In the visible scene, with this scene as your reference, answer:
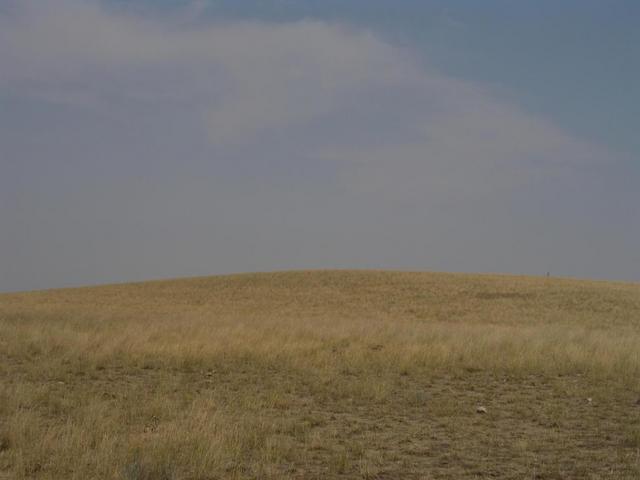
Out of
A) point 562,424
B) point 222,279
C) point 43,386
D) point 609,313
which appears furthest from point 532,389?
point 222,279

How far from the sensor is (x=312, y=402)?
10.7 m

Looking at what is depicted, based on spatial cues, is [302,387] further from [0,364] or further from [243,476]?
[0,364]

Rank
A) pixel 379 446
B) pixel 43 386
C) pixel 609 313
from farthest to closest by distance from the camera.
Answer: pixel 609 313 < pixel 43 386 < pixel 379 446

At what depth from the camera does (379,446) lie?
7.89 meters

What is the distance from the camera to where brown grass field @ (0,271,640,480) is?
6.95 meters

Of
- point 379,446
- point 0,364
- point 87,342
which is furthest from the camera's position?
point 87,342

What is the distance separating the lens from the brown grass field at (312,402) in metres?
6.95

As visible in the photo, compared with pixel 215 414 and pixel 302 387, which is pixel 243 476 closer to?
pixel 215 414

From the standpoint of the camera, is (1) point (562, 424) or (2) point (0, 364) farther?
(2) point (0, 364)

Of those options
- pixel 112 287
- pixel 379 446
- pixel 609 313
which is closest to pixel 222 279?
pixel 112 287

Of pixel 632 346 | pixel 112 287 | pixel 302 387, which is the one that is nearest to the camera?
pixel 302 387

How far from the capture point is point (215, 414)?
860 centimetres

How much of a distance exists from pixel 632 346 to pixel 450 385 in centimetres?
731

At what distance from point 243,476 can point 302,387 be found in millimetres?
5336
